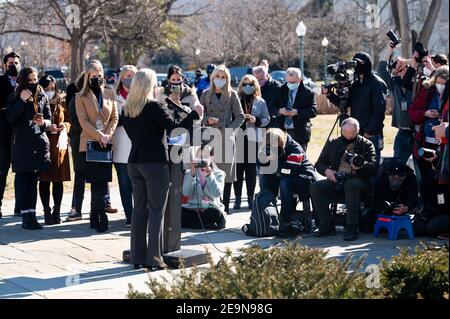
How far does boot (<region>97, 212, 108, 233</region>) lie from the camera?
33.8ft

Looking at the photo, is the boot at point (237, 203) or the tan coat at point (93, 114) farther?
the boot at point (237, 203)

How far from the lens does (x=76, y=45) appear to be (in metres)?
28.8

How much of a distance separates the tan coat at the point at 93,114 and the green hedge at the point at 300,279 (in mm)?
4520

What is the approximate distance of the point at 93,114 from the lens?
33.5ft

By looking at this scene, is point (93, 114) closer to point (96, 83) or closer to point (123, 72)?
point (96, 83)

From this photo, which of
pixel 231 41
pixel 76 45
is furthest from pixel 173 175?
pixel 231 41

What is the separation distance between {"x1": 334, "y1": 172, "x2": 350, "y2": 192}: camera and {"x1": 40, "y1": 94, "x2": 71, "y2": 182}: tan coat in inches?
137

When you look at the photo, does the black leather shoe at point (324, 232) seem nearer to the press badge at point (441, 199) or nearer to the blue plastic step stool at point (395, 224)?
the blue plastic step stool at point (395, 224)

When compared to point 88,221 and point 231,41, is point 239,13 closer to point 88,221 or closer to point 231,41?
point 231,41

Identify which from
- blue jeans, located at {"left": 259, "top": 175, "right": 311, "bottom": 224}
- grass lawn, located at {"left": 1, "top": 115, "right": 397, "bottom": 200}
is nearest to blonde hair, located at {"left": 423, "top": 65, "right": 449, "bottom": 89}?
blue jeans, located at {"left": 259, "top": 175, "right": 311, "bottom": 224}

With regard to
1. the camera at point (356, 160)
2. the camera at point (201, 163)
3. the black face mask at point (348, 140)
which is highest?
the black face mask at point (348, 140)

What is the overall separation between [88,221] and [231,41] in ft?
135

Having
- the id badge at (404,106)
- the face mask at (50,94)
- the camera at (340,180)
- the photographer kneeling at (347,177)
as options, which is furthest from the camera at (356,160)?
the face mask at (50,94)

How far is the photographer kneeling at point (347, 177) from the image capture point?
975 cm
